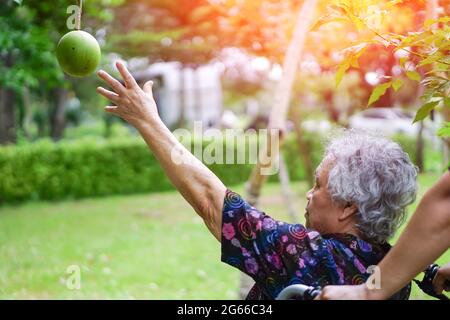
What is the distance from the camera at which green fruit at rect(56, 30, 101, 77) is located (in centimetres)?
171

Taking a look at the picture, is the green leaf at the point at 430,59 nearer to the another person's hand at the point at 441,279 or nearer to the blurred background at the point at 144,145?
the blurred background at the point at 144,145

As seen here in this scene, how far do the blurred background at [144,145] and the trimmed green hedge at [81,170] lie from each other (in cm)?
2

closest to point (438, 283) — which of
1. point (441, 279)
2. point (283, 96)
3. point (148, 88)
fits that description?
point (441, 279)

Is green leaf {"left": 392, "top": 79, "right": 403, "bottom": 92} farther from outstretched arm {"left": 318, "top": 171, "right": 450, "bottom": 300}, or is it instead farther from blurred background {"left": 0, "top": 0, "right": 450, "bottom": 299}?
outstretched arm {"left": 318, "top": 171, "right": 450, "bottom": 300}

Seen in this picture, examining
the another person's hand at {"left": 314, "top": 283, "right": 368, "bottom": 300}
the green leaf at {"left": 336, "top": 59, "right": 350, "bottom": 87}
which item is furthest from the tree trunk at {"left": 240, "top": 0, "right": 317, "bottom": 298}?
the another person's hand at {"left": 314, "top": 283, "right": 368, "bottom": 300}

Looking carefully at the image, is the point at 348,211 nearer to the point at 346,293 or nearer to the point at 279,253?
the point at 279,253

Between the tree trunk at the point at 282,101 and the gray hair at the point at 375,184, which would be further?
the tree trunk at the point at 282,101

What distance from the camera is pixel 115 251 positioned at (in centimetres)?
733

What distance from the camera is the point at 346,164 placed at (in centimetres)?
165

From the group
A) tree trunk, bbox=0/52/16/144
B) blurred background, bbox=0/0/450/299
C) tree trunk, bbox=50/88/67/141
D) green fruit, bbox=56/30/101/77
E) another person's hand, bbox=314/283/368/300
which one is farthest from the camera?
tree trunk, bbox=50/88/67/141

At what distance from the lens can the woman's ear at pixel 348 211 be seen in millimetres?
1662

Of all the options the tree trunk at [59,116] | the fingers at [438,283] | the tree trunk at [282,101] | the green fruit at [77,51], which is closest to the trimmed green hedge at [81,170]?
the tree trunk at [59,116]

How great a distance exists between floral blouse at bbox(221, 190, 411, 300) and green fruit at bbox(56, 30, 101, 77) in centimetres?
52

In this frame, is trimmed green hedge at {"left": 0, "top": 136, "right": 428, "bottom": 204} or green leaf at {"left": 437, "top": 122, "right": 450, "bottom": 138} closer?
green leaf at {"left": 437, "top": 122, "right": 450, "bottom": 138}
